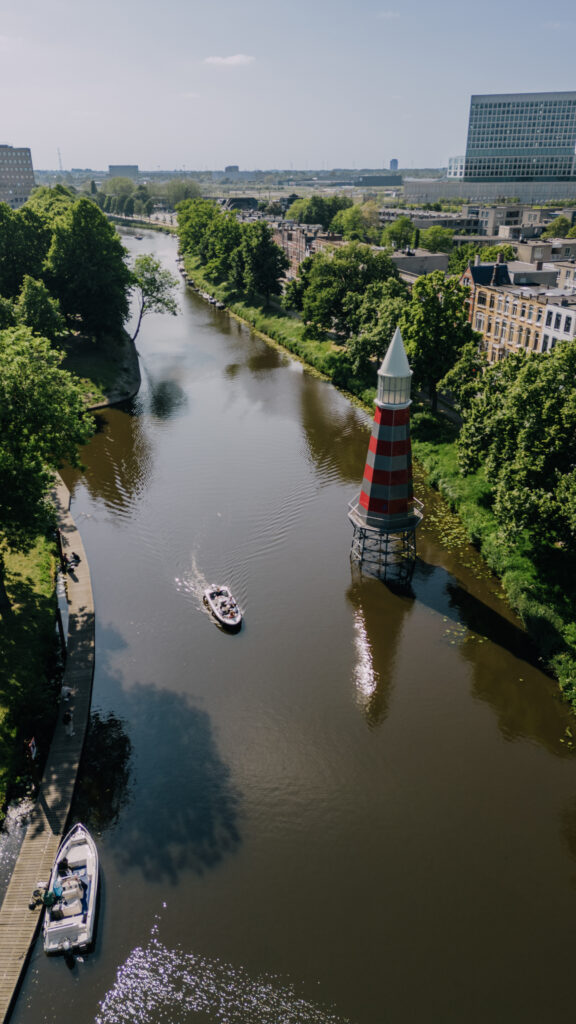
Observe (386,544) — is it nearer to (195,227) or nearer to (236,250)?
(236,250)

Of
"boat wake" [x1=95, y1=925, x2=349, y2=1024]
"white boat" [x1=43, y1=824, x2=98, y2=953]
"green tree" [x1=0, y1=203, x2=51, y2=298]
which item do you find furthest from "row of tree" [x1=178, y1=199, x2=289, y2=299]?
"boat wake" [x1=95, y1=925, x2=349, y2=1024]

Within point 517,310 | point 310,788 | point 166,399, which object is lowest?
point 310,788

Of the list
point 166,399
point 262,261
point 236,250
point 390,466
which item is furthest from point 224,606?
point 236,250

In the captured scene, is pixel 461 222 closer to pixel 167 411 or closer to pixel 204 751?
pixel 167 411

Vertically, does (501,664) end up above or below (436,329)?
below

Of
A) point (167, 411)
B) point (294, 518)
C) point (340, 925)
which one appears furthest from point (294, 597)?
point (167, 411)

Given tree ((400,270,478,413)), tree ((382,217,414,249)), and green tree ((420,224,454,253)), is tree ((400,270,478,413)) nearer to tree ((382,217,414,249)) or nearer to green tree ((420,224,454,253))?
green tree ((420,224,454,253))

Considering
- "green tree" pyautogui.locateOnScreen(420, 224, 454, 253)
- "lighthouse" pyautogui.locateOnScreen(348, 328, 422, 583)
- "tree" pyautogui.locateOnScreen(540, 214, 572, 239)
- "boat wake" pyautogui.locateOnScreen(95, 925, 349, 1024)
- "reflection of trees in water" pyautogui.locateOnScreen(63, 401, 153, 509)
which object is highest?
"tree" pyautogui.locateOnScreen(540, 214, 572, 239)

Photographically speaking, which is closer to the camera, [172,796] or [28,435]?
[172,796]
